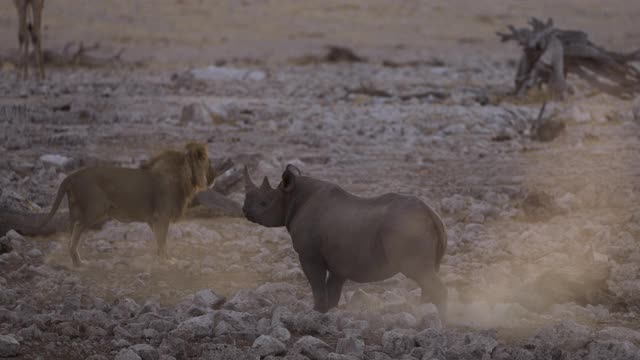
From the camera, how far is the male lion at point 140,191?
29.9 ft

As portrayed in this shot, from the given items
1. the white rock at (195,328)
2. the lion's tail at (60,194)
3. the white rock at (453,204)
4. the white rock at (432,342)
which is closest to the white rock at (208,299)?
the white rock at (195,328)

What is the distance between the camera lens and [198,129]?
56.9ft

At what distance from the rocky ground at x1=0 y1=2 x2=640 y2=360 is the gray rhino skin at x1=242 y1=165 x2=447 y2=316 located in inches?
8.7

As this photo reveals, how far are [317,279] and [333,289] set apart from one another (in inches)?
6.5

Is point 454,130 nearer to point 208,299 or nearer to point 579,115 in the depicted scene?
point 579,115

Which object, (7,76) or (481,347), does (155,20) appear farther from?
(481,347)

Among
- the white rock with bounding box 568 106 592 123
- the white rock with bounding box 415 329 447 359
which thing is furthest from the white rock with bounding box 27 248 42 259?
the white rock with bounding box 568 106 592 123

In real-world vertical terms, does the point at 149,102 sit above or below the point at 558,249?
below

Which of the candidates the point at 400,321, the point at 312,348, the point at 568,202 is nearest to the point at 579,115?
the point at 568,202

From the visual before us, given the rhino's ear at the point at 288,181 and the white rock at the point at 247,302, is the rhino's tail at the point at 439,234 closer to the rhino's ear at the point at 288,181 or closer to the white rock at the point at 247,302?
the rhino's ear at the point at 288,181

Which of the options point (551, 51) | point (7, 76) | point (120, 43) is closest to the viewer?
point (551, 51)

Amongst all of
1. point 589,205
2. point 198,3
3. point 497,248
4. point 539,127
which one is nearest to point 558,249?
point 497,248

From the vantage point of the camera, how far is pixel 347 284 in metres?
8.65

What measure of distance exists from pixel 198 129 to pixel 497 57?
23.3m
